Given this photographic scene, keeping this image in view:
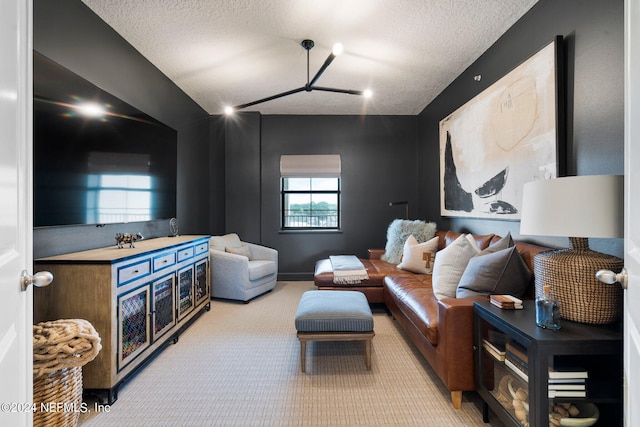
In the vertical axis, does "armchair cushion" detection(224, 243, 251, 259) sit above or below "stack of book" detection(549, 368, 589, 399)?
above

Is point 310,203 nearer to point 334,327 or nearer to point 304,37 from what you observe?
point 304,37

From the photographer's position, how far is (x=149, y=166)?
2.96 m

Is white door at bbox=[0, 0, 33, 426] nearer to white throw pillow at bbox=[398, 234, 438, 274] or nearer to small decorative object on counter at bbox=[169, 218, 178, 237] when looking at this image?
small decorative object on counter at bbox=[169, 218, 178, 237]

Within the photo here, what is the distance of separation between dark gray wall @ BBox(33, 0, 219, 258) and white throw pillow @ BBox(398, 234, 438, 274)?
2835 millimetres

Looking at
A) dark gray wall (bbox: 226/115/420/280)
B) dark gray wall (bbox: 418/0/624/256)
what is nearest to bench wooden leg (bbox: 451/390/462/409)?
dark gray wall (bbox: 418/0/624/256)

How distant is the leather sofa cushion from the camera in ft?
6.84

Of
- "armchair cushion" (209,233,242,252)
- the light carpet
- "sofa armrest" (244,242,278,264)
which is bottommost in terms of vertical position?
the light carpet

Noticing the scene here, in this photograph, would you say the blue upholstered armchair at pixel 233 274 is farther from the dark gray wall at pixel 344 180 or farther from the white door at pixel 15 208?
the white door at pixel 15 208

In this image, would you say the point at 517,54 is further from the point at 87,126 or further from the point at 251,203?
the point at 251,203

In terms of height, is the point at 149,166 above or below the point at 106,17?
below

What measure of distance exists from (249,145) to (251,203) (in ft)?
3.07

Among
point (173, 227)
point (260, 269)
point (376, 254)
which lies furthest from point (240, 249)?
point (376, 254)

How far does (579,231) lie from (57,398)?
256 cm

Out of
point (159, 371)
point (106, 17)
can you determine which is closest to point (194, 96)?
point (106, 17)
